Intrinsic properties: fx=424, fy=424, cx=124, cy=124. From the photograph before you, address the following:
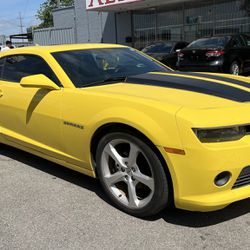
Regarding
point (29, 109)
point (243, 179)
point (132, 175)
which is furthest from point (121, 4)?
point (243, 179)

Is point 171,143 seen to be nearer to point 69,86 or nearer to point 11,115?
point 69,86

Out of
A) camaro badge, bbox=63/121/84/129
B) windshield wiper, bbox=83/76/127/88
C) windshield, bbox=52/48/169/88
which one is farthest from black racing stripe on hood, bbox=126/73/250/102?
camaro badge, bbox=63/121/84/129

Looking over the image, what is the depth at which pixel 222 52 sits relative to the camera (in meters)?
12.9

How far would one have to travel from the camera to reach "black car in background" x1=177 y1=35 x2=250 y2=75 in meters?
12.9

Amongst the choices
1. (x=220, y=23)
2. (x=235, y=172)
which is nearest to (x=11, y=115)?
(x=235, y=172)

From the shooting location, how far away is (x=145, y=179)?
3471 millimetres

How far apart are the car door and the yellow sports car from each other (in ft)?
0.04

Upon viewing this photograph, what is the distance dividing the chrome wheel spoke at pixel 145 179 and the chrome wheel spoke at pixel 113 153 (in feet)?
0.67

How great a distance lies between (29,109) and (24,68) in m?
0.69

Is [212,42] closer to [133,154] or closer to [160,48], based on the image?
[160,48]

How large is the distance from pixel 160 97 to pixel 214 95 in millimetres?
477

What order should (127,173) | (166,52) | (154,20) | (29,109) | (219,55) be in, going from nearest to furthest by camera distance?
(127,173)
(29,109)
(219,55)
(166,52)
(154,20)

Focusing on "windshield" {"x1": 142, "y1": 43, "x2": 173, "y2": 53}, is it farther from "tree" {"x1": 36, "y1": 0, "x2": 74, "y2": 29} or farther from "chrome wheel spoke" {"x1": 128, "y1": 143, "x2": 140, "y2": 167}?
"tree" {"x1": 36, "y1": 0, "x2": 74, "y2": 29}

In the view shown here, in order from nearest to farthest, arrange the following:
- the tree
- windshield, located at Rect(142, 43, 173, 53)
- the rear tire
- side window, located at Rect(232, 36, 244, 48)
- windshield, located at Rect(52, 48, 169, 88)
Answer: windshield, located at Rect(52, 48, 169, 88), the rear tire, side window, located at Rect(232, 36, 244, 48), windshield, located at Rect(142, 43, 173, 53), the tree
